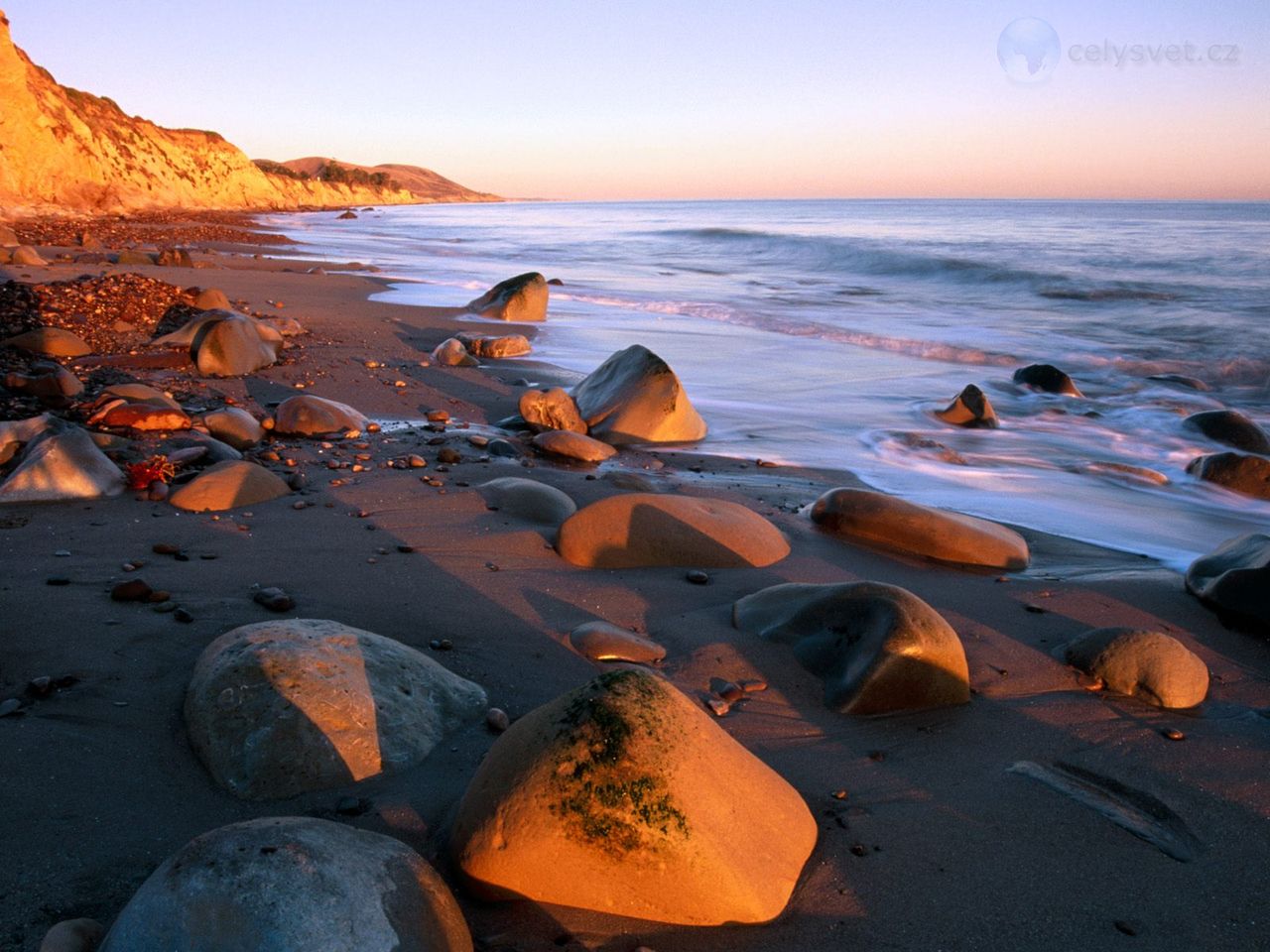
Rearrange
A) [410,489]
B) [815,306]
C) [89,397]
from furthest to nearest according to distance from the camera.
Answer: [815,306]
[89,397]
[410,489]

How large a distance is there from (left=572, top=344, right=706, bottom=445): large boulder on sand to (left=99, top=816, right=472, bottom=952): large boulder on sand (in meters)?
4.22

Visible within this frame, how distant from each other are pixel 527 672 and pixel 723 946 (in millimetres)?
1134

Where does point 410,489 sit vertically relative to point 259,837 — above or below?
below

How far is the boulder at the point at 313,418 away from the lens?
507cm

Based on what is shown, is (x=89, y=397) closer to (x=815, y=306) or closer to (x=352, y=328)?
(x=352, y=328)

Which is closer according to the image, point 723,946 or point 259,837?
point 259,837

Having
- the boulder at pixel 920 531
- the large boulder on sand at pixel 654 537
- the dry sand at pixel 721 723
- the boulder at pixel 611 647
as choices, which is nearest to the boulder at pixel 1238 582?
the dry sand at pixel 721 723

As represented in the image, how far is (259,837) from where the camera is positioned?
1.51 metres

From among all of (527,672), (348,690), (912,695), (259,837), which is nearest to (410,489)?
(527,672)

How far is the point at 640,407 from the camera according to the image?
577 centimetres

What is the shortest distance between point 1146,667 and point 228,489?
3479mm

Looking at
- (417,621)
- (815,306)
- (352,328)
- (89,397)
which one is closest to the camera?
(417,621)

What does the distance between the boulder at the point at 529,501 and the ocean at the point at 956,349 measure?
76.9 inches

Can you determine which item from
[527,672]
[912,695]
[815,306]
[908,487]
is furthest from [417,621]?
[815,306]
